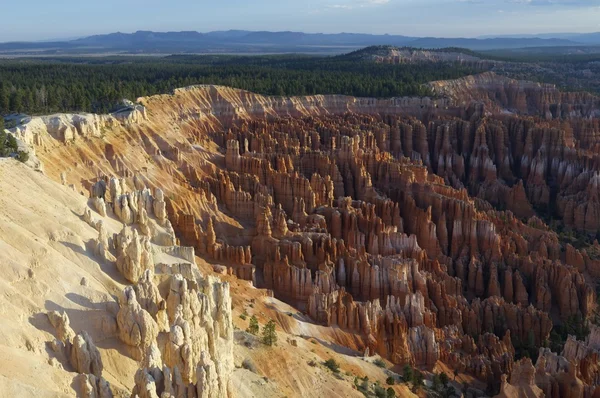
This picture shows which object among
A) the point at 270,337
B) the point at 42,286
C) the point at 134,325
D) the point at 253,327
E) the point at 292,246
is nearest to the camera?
the point at 134,325

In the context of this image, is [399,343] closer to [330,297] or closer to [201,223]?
[330,297]

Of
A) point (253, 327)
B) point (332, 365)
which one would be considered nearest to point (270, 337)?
A: point (253, 327)

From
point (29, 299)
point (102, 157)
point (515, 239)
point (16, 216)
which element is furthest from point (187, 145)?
point (29, 299)

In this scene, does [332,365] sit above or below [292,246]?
below

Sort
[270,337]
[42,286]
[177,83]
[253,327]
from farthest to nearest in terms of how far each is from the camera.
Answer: [177,83] → [253,327] → [270,337] → [42,286]

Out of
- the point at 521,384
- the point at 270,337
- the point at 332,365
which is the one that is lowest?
the point at 521,384

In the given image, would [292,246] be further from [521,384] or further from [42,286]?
[42,286]

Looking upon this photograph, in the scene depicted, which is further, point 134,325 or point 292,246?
point 292,246

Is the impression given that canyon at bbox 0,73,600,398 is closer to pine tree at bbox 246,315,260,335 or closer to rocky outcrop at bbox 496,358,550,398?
rocky outcrop at bbox 496,358,550,398

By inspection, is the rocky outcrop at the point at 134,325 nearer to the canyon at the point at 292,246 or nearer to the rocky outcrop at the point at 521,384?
the canyon at the point at 292,246

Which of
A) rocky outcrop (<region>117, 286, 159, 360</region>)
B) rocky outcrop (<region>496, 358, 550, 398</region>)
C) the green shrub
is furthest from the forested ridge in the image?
rocky outcrop (<region>496, 358, 550, 398</region>)
